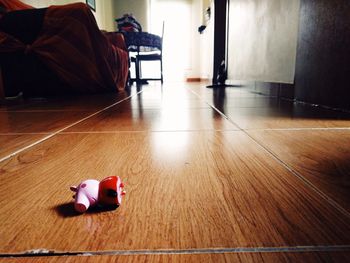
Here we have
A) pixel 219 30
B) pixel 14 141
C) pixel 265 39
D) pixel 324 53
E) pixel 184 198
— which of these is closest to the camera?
pixel 184 198

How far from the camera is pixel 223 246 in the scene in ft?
0.79

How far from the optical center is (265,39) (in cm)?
194

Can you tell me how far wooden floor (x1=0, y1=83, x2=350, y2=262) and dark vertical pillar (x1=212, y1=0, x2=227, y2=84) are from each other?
334cm

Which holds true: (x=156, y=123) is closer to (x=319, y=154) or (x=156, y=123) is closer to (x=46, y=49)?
(x=319, y=154)

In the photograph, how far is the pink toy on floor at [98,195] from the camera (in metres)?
0.30

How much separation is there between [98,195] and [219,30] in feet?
12.5

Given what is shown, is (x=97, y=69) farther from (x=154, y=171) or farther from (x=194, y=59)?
(x=194, y=59)

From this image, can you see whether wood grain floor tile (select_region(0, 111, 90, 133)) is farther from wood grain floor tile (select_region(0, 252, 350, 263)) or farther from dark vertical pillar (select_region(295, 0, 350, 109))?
dark vertical pillar (select_region(295, 0, 350, 109))

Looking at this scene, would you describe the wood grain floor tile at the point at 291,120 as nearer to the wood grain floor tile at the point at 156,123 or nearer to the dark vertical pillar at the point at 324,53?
the wood grain floor tile at the point at 156,123

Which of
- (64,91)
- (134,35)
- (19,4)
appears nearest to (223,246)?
(64,91)

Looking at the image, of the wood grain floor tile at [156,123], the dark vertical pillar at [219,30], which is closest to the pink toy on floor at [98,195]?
the wood grain floor tile at [156,123]

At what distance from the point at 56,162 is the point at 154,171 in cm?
17

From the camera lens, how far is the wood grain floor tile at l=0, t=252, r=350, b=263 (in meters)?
0.22

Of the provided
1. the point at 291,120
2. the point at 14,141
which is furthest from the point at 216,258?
the point at 291,120
